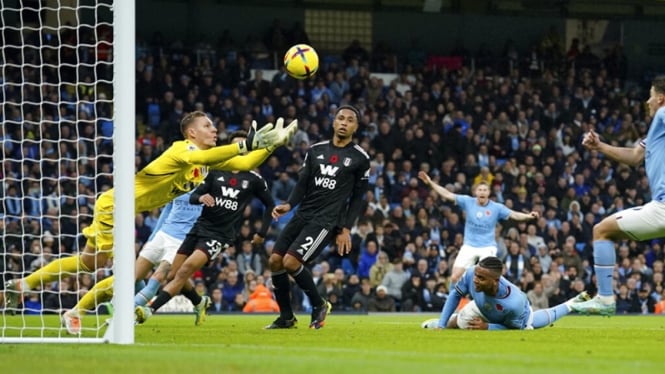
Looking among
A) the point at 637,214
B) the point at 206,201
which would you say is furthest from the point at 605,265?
the point at 206,201

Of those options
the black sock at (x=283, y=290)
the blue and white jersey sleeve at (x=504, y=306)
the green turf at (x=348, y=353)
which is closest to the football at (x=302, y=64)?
the black sock at (x=283, y=290)

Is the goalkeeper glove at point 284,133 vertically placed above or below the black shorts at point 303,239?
above

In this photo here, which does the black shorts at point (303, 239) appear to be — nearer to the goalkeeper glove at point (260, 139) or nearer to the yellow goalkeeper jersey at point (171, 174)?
the yellow goalkeeper jersey at point (171, 174)

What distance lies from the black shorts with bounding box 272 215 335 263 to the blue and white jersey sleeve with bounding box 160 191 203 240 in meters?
Answer: 3.14

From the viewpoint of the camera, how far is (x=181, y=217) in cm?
1708

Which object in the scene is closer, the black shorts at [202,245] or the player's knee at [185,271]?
the player's knee at [185,271]

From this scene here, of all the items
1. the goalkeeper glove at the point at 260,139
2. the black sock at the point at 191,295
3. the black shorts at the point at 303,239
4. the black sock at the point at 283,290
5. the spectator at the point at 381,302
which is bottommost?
the spectator at the point at 381,302

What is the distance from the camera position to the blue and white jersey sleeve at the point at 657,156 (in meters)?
11.7

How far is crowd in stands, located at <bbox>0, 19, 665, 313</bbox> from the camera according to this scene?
85.0 ft

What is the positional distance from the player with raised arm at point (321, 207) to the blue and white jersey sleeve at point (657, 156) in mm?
3523

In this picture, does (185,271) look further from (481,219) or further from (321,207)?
(481,219)

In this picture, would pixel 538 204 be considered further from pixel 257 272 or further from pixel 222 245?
pixel 222 245

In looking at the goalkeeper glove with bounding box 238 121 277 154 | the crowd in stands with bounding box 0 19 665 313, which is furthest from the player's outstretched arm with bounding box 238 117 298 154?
the crowd in stands with bounding box 0 19 665 313

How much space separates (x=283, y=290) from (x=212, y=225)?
1.74 metres
